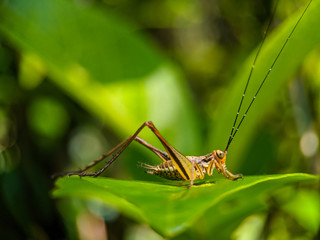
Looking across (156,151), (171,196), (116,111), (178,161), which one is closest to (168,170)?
(178,161)

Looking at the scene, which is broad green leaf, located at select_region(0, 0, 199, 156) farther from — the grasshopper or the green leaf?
the green leaf

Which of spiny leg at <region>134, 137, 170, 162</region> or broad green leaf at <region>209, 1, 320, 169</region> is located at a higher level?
broad green leaf at <region>209, 1, 320, 169</region>

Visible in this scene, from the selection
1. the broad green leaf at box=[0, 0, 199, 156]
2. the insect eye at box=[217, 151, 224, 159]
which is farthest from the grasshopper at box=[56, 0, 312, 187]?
the broad green leaf at box=[0, 0, 199, 156]

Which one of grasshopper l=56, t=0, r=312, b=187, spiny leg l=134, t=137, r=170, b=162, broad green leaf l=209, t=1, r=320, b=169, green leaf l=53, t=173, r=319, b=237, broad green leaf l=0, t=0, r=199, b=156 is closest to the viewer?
green leaf l=53, t=173, r=319, b=237

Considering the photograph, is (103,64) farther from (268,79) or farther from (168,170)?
(268,79)

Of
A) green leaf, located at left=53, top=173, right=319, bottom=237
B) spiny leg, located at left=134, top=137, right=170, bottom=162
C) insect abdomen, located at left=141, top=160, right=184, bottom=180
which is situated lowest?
insect abdomen, located at left=141, top=160, right=184, bottom=180

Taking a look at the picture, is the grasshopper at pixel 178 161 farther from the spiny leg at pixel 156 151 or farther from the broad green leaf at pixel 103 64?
the broad green leaf at pixel 103 64

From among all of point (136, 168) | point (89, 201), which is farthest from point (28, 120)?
point (136, 168)

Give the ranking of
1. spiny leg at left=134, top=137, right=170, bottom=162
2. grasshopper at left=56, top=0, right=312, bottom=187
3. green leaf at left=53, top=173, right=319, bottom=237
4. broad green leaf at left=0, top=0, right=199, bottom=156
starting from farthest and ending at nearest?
broad green leaf at left=0, top=0, right=199, bottom=156
spiny leg at left=134, top=137, right=170, bottom=162
grasshopper at left=56, top=0, right=312, bottom=187
green leaf at left=53, top=173, right=319, bottom=237

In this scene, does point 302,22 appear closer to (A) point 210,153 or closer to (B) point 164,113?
(A) point 210,153
